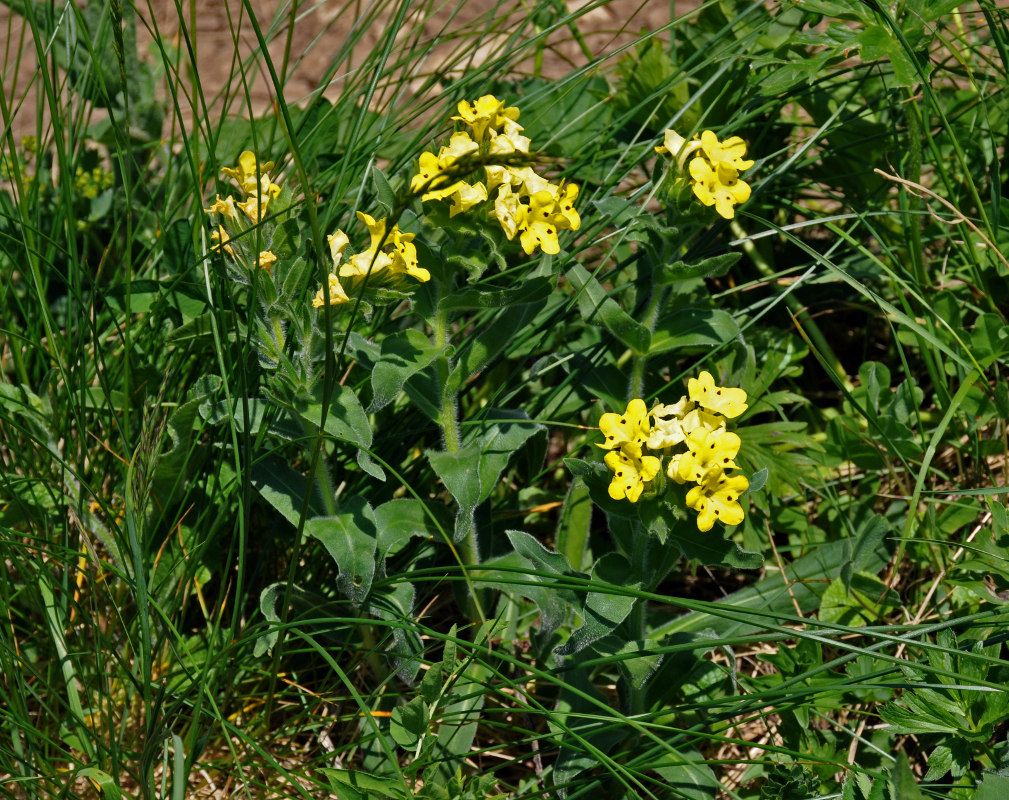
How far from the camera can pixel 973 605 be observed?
5.79 ft

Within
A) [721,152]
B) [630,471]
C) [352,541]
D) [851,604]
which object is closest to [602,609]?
[630,471]

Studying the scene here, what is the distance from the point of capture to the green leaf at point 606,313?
183cm

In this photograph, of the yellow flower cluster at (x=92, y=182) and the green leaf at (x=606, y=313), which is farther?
the yellow flower cluster at (x=92, y=182)

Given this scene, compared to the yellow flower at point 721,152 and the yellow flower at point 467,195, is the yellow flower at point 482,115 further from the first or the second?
the yellow flower at point 721,152

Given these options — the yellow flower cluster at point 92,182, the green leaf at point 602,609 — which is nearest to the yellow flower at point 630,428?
the green leaf at point 602,609

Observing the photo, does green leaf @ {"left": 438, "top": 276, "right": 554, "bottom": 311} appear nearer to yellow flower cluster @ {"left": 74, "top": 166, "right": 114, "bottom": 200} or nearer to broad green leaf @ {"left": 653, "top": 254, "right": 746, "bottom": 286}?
broad green leaf @ {"left": 653, "top": 254, "right": 746, "bottom": 286}

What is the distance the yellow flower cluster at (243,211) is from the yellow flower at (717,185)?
0.71m

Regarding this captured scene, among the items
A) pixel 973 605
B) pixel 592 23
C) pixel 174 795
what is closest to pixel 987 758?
pixel 973 605

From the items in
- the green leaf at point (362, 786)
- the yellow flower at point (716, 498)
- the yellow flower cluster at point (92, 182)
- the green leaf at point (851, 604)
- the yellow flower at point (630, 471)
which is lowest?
→ the green leaf at point (851, 604)

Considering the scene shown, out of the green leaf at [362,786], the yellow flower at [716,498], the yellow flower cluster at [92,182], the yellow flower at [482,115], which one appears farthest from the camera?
the yellow flower cluster at [92,182]

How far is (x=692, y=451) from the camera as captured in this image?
1.41 m

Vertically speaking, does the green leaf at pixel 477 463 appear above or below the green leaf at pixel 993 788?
above

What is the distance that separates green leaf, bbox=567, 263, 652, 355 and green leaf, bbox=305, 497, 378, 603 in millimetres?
562

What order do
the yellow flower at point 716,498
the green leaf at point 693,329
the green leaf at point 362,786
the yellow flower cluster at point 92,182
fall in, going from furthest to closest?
the yellow flower cluster at point 92,182
the green leaf at point 693,329
the green leaf at point 362,786
the yellow flower at point 716,498
